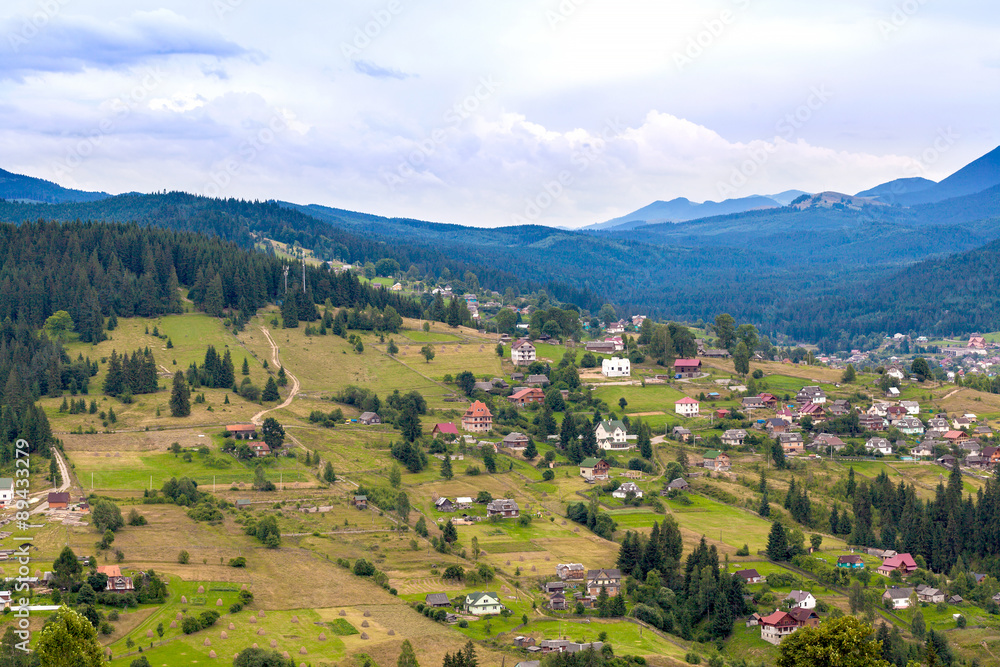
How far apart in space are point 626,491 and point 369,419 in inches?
1114

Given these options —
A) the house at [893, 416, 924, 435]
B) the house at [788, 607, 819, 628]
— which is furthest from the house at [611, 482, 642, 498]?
the house at [893, 416, 924, 435]

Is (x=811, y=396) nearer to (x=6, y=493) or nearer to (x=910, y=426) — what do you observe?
(x=910, y=426)

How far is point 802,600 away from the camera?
55.8 metres

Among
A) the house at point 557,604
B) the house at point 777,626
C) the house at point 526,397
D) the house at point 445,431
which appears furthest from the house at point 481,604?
the house at point 526,397

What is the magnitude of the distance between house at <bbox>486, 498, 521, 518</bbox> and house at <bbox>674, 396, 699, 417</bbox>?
3215 centimetres

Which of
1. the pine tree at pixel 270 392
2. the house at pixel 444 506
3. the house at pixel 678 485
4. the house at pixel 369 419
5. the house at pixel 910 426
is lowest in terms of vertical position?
the house at pixel 444 506

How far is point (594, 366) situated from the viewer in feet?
381

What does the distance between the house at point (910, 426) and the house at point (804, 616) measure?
42.3m

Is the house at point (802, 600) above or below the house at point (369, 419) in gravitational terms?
below

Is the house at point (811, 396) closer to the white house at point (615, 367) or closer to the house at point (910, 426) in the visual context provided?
the house at point (910, 426)

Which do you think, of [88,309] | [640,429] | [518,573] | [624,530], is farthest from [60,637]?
[88,309]

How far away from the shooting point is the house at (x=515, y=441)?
88.4 metres

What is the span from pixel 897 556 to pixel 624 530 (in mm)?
18722

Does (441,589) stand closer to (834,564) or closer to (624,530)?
(624,530)
